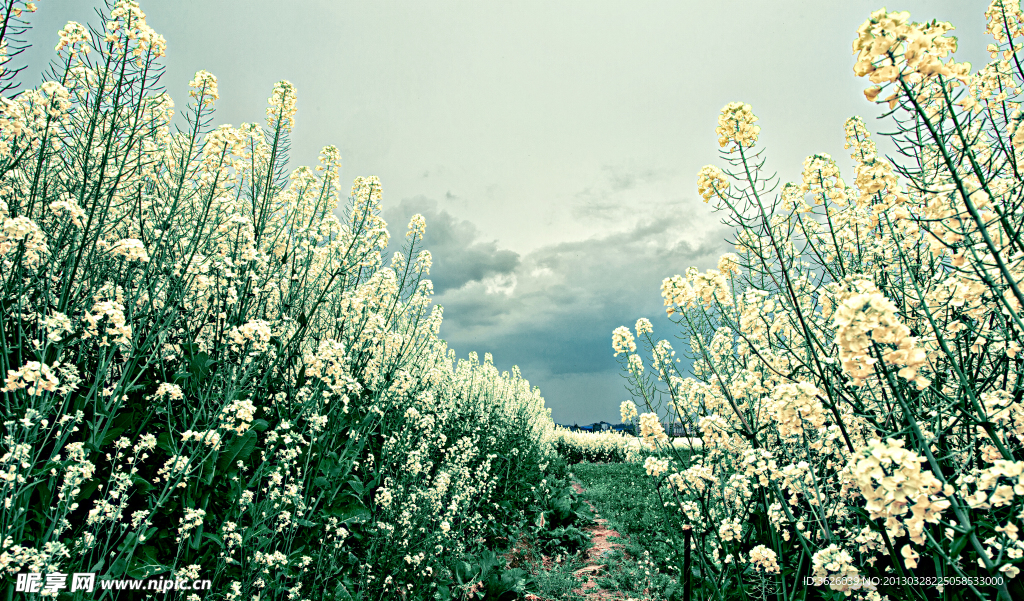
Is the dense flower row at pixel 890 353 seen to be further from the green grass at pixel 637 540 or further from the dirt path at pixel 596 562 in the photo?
the dirt path at pixel 596 562

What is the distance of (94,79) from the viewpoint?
3002 millimetres

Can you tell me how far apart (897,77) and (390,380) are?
14.1ft

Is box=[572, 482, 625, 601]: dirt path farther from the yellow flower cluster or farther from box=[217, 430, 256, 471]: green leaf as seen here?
the yellow flower cluster

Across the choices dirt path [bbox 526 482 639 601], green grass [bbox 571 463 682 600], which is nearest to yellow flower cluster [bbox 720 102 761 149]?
green grass [bbox 571 463 682 600]

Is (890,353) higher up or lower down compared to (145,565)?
higher up

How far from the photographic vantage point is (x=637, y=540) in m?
7.59

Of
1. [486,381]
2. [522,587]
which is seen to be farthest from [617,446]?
[522,587]

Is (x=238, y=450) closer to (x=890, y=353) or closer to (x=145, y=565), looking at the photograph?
(x=145, y=565)

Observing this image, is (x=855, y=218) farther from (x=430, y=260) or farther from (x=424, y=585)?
(x=424, y=585)

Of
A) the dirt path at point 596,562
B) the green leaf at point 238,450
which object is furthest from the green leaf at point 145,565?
the dirt path at point 596,562

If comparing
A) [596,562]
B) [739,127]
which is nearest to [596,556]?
[596,562]

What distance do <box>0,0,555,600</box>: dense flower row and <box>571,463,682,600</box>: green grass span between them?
2.34 meters

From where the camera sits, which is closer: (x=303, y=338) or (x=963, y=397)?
(x=963, y=397)

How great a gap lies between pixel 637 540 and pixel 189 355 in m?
7.20
